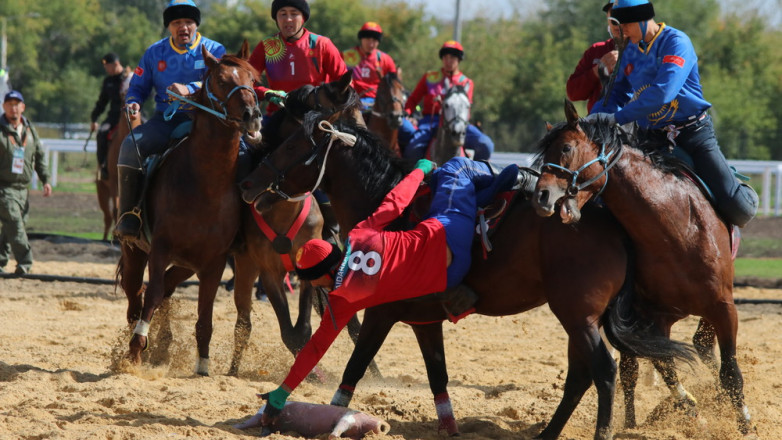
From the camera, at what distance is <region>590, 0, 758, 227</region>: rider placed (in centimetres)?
484

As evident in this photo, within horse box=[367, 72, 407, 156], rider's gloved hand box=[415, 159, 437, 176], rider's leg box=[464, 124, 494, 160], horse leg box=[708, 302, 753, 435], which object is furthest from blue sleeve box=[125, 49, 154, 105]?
rider's leg box=[464, 124, 494, 160]

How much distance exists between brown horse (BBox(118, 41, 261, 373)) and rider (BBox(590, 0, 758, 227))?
93.8 inches

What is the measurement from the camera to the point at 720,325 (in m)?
4.79

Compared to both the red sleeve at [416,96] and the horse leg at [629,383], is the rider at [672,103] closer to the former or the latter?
the horse leg at [629,383]

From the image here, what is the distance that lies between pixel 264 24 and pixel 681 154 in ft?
117

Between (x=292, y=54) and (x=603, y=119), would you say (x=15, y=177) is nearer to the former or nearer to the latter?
(x=292, y=54)

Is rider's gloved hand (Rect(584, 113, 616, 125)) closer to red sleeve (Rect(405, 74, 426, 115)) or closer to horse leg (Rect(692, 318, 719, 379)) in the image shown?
horse leg (Rect(692, 318, 719, 379))

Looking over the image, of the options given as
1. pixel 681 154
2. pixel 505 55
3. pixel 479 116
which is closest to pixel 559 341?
pixel 681 154

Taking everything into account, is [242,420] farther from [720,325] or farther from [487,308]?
[720,325]

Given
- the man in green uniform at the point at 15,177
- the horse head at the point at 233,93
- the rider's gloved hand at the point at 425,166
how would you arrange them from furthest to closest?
the man in green uniform at the point at 15,177 < the horse head at the point at 233,93 < the rider's gloved hand at the point at 425,166

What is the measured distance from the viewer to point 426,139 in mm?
11359

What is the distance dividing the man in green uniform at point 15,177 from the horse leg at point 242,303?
5028mm

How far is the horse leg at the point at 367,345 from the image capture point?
16.3ft

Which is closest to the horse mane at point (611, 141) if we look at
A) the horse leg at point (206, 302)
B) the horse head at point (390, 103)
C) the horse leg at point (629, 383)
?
the horse leg at point (629, 383)
